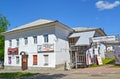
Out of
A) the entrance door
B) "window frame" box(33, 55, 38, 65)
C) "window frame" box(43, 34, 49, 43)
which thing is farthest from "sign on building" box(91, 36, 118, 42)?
the entrance door

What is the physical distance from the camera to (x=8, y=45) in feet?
123

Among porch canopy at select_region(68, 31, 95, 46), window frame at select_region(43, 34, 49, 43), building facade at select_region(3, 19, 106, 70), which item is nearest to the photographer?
building facade at select_region(3, 19, 106, 70)

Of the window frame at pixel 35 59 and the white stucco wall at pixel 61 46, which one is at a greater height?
the white stucco wall at pixel 61 46

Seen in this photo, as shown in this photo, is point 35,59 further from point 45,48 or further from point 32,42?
point 45,48

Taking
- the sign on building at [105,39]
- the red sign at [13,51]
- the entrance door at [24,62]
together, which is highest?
the sign on building at [105,39]

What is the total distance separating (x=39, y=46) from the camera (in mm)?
31844

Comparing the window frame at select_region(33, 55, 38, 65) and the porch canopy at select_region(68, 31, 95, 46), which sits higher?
the porch canopy at select_region(68, 31, 95, 46)

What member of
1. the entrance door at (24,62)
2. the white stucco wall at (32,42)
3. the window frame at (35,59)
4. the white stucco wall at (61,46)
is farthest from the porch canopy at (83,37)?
the entrance door at (24,62)

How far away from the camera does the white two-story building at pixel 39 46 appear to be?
30.3m

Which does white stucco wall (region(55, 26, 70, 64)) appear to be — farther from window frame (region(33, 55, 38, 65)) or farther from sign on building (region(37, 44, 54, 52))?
window frame (region(33, 55, 38, 65))

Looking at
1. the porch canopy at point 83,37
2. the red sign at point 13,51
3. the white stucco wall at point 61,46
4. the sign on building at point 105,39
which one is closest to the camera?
the sign on building at point 105,39

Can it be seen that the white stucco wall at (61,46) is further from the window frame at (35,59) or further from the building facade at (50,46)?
the window frame at (35,59)

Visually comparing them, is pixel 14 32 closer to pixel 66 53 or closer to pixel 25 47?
pixel 25 47

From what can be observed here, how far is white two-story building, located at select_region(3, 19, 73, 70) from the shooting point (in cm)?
3030
